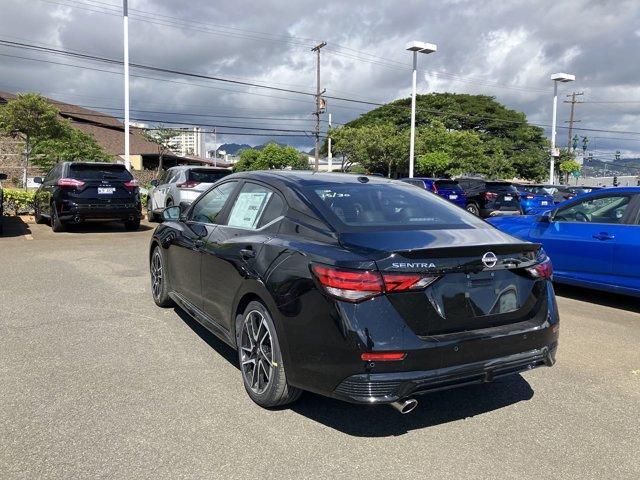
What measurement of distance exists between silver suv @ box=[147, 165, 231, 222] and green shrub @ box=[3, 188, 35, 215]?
411cm

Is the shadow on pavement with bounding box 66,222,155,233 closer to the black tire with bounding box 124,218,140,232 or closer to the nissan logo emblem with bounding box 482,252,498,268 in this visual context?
the black tire with bounding box 124,218,140,232

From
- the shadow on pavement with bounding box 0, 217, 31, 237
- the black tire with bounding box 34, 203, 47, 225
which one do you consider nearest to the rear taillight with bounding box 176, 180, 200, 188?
the shadow on pavement with bounding box 0, 217, 31, 237

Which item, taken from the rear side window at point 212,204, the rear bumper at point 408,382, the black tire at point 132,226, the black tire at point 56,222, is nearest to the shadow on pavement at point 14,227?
the black tire at point 56,222

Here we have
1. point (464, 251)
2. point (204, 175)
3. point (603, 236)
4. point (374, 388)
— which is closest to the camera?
point (374, 388)

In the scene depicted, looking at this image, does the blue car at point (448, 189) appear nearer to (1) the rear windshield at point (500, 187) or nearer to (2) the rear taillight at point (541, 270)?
(1) the rear windshield at point (500, 187)

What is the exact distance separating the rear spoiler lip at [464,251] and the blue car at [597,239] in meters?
3.68

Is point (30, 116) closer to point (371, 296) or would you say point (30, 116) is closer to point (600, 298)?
point (600, 298)

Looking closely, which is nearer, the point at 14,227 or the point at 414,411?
the point at 414,411

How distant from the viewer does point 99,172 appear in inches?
489

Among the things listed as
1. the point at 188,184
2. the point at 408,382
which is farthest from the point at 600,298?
the point at 188,184

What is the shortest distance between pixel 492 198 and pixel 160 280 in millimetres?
16840

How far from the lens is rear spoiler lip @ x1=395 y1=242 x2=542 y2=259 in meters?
3.04

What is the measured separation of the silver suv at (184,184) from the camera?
44.1 ft

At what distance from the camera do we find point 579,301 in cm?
712
